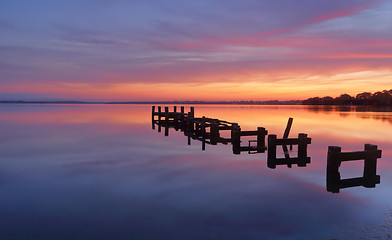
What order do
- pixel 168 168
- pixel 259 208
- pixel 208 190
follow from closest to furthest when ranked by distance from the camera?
pixel 259 208 < pixel 208 190 < pixel 168 168

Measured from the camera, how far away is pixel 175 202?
35.6ft

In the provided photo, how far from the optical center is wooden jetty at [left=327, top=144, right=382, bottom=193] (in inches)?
412

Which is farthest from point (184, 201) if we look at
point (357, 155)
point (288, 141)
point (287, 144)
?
point (357, 155)

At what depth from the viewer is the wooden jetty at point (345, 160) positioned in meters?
10.5

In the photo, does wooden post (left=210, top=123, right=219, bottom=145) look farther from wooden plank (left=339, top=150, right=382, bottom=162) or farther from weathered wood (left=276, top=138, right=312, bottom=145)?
wooden plank (left=339, top=150, right=382, bottom=162)

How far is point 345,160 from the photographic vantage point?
10.6m

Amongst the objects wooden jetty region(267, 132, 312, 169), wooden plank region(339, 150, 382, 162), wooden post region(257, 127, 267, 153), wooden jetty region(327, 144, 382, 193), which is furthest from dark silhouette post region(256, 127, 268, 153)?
wooden plank region(339, 150, 382, 162)

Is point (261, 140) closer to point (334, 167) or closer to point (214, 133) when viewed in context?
point (214, 133)

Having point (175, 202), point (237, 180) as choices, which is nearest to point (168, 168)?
point (237, 180)

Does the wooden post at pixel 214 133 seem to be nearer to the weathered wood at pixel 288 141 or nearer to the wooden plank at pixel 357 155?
the weathered wood at pixel 288 141

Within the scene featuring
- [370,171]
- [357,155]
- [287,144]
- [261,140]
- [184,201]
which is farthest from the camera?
[261,140]

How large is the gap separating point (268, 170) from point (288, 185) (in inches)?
113

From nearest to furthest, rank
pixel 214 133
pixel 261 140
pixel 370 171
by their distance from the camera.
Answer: pixel 370 171, pixel 261 140, pixel 214 133

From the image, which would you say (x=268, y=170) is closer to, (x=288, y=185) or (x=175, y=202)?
(x=288, y=185)
